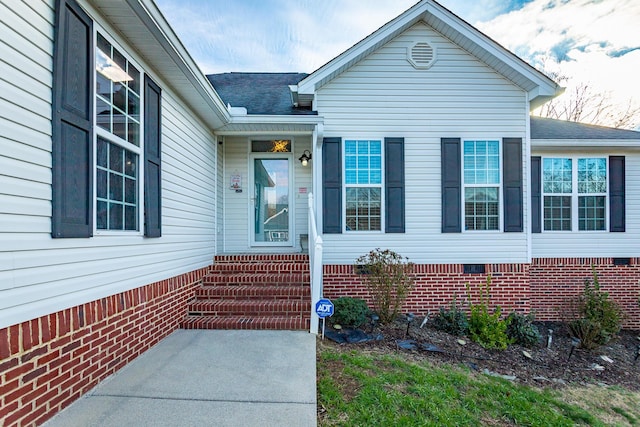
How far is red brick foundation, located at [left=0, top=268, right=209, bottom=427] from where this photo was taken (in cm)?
203

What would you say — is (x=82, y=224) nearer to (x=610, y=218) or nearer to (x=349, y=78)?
(x=349, y=78)

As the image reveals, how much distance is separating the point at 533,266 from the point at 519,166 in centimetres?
234

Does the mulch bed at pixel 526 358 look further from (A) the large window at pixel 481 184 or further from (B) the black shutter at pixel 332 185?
(A) the large window at pixel 481 184

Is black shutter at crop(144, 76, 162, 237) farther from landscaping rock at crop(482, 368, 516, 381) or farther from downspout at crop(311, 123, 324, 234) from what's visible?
landscaping rock at crop(482, 368, 516, 381)

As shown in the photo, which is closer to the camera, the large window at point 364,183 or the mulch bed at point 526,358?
the mulch bed at point 526,358

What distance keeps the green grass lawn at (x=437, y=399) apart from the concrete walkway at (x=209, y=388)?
0.84 ft

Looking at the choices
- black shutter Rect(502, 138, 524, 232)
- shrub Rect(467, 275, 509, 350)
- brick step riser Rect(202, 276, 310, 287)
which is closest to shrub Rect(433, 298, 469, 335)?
shrub Rect(467, 275, 509, 350)

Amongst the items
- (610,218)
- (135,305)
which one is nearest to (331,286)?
(135,305)

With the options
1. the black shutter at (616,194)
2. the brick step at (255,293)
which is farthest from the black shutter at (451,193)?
the black shutter at (616,194)

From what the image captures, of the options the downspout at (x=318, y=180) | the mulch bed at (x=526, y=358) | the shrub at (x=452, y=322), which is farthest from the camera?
the downspout at (x=318, y=180)

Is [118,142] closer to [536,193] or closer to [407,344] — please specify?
[407,344]

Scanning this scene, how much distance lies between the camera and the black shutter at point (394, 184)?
19.6 ft

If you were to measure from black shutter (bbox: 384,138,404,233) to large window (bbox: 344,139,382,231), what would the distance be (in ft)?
0.47

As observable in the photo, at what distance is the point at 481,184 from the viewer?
606 cm
